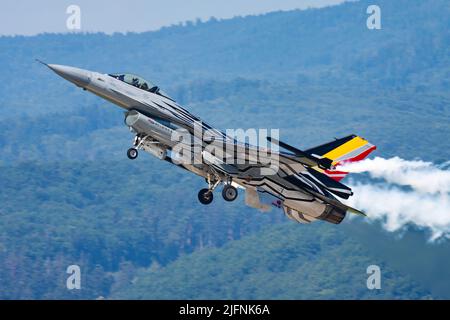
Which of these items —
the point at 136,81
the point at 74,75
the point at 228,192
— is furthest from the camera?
the point at 228,192

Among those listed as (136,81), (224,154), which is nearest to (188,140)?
(224,154)

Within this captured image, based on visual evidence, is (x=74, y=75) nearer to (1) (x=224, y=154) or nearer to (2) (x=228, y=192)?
(1) (x=224, y=154)

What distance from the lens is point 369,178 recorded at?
175 feet

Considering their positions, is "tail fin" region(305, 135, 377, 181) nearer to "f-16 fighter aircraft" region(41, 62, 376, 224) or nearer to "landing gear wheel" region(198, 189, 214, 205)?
"f-16 fighter aircraft" region(41, 62, 376, 224)

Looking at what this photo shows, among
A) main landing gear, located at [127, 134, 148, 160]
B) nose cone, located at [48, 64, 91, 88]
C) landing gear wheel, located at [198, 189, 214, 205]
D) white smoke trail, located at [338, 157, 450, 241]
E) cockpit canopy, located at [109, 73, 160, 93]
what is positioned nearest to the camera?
main landing gear, located at [127, 134, 148, 160]

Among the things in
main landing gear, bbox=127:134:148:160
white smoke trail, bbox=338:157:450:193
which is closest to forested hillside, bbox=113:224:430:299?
white smoke trail, bbox=338:157:450:193

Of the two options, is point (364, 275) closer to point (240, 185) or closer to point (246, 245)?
point (246, 245)

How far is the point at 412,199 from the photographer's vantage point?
52625mm

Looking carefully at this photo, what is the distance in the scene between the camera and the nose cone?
40.7 metres

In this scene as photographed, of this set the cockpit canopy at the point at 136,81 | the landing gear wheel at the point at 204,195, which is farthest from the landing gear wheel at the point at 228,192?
the cockpit canopy at the point at 136,81

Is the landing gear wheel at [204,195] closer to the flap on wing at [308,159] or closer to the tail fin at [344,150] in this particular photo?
the tail fin at [344,150]

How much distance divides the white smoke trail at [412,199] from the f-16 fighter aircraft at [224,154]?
7.03 meters

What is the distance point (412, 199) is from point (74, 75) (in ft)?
62.0
